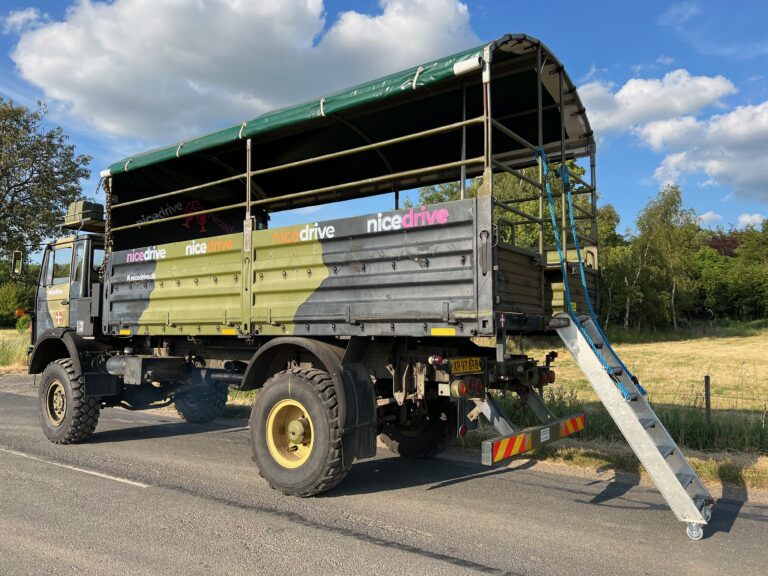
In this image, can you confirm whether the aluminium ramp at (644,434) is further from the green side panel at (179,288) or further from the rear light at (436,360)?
the green side panel at (179,288)

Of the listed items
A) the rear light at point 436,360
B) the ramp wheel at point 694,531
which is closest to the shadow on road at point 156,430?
the rear light at point 436,360

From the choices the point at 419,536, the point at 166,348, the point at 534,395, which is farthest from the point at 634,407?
the point at 166,348

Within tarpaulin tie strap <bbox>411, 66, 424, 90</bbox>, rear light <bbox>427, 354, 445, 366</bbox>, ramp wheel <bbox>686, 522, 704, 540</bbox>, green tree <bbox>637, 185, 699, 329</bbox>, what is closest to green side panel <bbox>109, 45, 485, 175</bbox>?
tarpaulin tie strap <bbox>411, 66, 424, 90</bbox>

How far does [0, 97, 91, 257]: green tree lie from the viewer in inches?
954

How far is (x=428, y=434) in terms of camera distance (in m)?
6.35

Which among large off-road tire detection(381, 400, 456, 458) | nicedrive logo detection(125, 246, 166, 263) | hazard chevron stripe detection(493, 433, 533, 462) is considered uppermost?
nicedrive logo detection(125, 246, 166, 263)

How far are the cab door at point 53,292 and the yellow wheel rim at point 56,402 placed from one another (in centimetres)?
87

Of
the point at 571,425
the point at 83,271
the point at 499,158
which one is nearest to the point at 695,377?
the point at 499,158

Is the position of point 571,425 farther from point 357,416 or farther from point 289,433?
point 289,433

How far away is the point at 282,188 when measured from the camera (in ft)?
26.9

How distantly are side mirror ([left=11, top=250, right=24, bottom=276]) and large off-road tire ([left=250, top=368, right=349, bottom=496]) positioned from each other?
197 inches

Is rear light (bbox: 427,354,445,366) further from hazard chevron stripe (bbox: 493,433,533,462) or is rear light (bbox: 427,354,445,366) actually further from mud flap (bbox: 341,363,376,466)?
hazard chevron stripe (bbox: 493,433,533,462)

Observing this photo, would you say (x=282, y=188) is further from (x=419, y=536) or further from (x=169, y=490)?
(x=419, y=536)

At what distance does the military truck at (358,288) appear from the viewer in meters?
4.48
